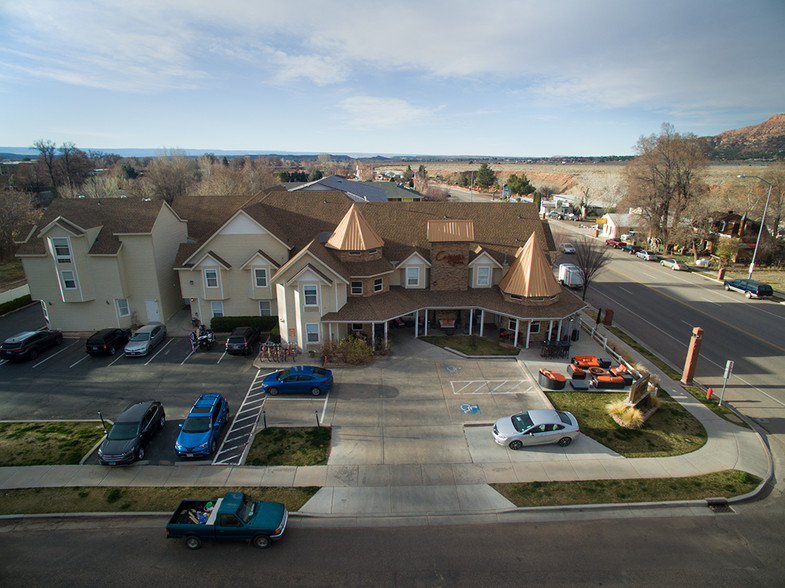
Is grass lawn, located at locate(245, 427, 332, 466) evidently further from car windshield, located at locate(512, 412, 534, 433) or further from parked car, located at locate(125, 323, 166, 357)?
parked car, located at locate(125, 323, 166, 357)

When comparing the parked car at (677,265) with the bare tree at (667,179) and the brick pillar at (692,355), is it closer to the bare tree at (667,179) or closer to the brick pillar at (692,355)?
the bare tree at (667,179)

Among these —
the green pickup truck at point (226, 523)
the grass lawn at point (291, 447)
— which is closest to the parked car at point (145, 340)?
the grass lawn at point (291, 447)

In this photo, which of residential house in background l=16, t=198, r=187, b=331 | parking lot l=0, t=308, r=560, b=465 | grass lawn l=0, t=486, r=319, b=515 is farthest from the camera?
residential house in background l=16, t=198, r=187, b=331

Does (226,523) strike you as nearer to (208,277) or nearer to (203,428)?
(203,428)

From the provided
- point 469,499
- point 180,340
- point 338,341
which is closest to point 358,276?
point 338,341

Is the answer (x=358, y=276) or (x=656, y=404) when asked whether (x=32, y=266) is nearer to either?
(x=358, y=276)

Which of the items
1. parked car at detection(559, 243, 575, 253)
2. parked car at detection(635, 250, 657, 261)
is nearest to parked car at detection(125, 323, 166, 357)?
parked car at detection(559, 243, 575, 253)

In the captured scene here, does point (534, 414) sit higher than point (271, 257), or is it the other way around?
point (271, 257)
